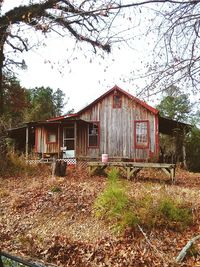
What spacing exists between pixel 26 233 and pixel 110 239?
2.08 m

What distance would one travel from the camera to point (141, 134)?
2288 cm

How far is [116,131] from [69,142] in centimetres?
347

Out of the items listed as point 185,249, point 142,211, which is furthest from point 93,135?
point 185,249

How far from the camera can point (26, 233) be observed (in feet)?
25.7

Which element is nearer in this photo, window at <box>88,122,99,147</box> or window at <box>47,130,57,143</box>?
window at <box>88,122,99,147</box>

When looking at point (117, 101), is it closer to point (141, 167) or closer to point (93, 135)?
point (93, 135)

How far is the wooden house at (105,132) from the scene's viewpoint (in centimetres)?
2262

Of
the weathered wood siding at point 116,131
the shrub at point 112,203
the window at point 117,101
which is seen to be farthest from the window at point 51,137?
the shrub at point 112,203

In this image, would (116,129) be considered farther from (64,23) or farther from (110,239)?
(64,23)

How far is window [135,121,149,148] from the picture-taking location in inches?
890

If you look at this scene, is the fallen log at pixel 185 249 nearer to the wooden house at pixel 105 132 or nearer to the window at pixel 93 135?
the wooden house at pixel 105 132

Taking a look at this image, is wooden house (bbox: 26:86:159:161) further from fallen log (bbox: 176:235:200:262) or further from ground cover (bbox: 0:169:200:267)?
fallen log (bbox: 176:235:200:262)

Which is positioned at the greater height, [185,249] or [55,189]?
[55,189]

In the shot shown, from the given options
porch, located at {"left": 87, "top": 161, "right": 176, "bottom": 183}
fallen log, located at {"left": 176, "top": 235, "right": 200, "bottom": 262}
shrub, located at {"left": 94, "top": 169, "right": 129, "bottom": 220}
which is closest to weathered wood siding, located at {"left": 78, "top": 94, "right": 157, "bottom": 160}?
porch, located at {"left": 87, "top": 161, "right": 176, "bottom": 183}
